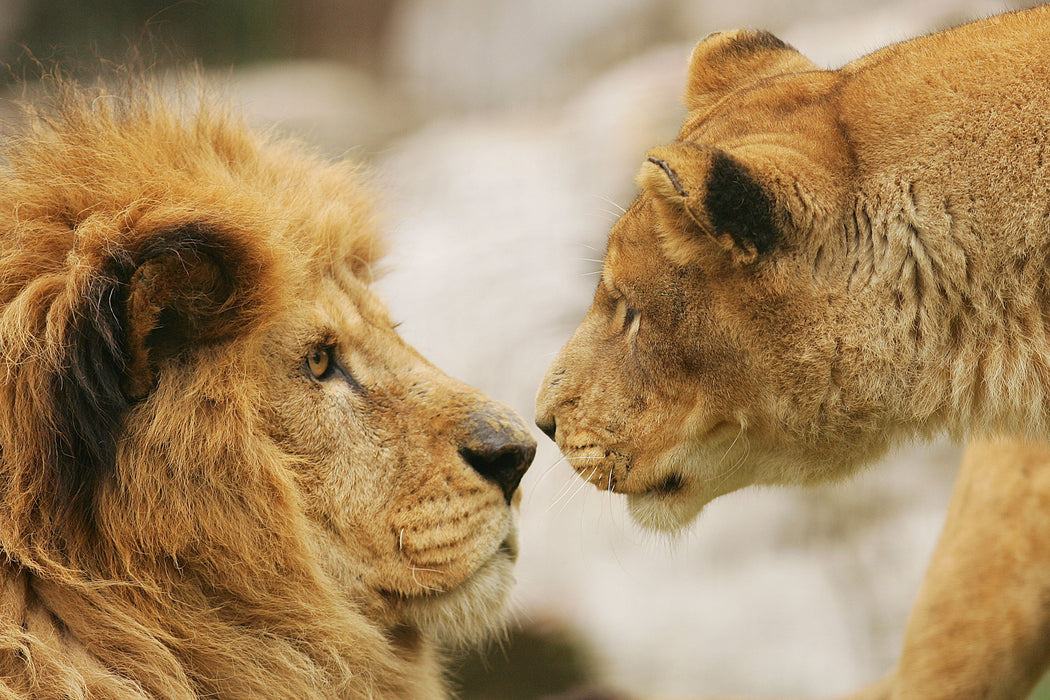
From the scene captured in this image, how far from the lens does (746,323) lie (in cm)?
238

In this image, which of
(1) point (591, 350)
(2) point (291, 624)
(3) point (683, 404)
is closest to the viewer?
(2) point (291, 624)

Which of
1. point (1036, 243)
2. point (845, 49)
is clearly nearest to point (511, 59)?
point (845, 49)

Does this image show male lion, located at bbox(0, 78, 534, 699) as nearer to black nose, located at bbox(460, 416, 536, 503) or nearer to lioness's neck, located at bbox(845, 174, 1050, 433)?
black nose, located at bbox(460, 416, 536, 503)

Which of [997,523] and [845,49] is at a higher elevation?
[845,49]

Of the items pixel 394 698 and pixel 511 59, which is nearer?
pixel 394 698

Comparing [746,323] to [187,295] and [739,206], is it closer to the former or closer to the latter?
[739,206]

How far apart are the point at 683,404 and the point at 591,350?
303mm

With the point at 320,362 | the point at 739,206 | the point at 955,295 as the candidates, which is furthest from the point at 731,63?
the point at 320,362

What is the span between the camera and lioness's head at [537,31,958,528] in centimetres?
225

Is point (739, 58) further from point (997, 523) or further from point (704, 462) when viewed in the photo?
point (997, 523)

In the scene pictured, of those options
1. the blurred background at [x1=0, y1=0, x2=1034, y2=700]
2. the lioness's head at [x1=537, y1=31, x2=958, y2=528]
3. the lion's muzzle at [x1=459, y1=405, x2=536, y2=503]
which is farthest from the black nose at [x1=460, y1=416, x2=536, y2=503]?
the blurred background at [x1=0, y1=0, x2=1034, y2=700]

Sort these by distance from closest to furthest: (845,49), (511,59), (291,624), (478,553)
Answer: (291,624)
(478,553)
(845,49)
(511,59)

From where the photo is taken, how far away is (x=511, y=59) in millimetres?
7961

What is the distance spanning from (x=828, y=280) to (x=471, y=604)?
3.34ft
